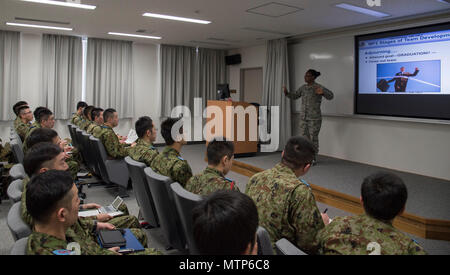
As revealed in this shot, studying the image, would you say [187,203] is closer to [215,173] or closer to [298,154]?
[215,173]

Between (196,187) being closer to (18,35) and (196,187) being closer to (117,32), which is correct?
(117,32)

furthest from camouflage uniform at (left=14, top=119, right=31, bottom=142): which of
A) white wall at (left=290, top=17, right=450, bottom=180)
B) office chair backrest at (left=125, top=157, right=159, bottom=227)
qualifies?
white wall at (left=290, top=17, right=450, bottom=180)

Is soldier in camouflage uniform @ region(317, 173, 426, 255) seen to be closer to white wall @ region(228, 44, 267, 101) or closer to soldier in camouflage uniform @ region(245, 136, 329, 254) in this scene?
soldier in camouflage uniform @ region(245, 136, 329, 254)

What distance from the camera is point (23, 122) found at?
5566 mm

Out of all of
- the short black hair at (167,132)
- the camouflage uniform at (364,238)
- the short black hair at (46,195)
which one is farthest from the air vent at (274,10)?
the short black hair at (46,195)

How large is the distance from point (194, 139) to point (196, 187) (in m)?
8.18

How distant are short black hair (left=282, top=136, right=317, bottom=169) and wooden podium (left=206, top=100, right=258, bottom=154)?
4884 mm

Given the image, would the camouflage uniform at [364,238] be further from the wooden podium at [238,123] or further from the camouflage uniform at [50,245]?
the wooden podium at [238,123]

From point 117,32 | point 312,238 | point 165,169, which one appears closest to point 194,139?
point 117,32

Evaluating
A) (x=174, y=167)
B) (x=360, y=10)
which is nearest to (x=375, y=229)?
(x=174, y=167)

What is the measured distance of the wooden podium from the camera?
22.9ft

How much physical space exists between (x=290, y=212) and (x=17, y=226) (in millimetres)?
1304

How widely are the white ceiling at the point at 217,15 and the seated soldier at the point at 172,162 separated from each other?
2.60m

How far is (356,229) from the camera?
1.44 m
